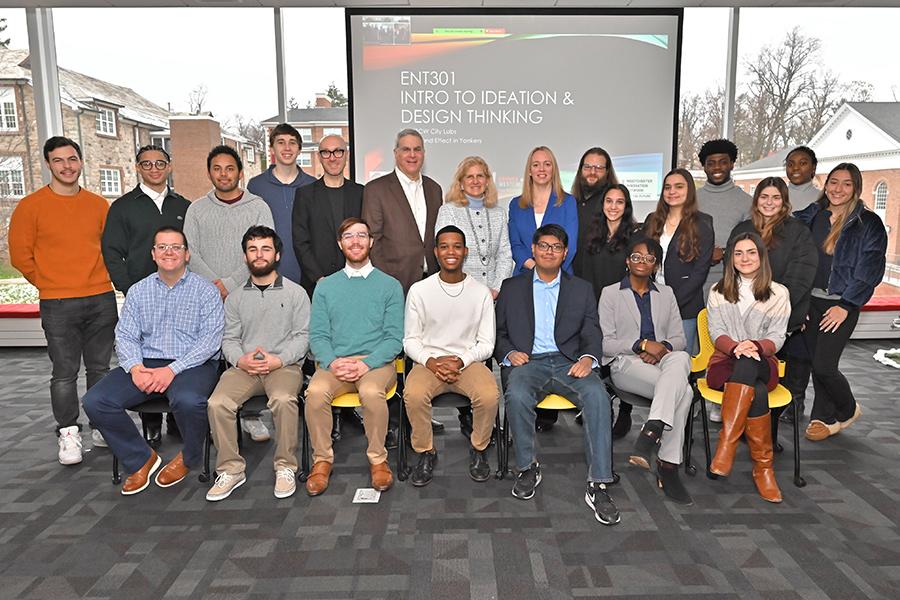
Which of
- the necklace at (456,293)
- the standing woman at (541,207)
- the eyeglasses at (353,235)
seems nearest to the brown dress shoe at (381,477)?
the necklace at (456,293)

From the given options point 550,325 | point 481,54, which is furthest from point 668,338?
point 481,54

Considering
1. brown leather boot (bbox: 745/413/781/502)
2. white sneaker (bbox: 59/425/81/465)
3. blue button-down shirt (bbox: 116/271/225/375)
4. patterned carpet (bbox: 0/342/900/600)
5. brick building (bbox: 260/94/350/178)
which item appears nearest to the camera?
patterned carpet (bbox: 0/342/900/600)

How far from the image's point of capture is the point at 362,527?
266 cm

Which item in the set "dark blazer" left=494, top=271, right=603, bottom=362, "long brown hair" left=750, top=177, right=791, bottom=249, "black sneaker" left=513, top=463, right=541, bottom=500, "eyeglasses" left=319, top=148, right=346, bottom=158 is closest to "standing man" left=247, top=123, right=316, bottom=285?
"eyeglasses" left=319, top=148, right=346, bottom=158

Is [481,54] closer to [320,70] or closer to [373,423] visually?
[320,70]

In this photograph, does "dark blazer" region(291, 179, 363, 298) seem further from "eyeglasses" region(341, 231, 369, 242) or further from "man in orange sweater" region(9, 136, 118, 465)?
"man in orange sweater" region(9, 136, 118, 465)

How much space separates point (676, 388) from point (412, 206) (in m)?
1.86

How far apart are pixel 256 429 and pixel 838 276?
3.67m

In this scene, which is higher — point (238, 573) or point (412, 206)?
point (412, 206)

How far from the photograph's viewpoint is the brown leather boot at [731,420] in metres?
2.95

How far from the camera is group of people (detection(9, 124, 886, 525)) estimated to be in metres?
3.00

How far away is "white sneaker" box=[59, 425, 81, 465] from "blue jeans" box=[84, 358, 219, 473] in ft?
1.76

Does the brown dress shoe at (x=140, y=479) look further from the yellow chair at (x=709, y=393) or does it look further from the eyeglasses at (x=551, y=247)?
the yellow chair at (x=709, y=393)

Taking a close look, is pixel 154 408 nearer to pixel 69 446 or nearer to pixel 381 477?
pixel 69 446
